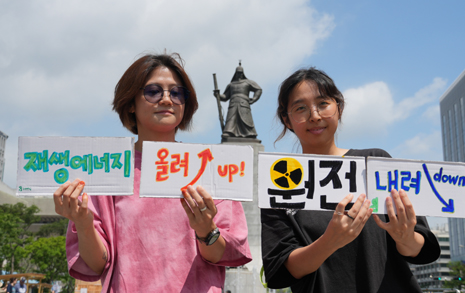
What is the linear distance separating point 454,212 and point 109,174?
5.10 feet

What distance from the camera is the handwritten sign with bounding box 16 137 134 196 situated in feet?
6.34

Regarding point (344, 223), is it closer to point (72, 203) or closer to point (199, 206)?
point (199, 206)

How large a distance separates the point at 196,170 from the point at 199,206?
0.58 ft

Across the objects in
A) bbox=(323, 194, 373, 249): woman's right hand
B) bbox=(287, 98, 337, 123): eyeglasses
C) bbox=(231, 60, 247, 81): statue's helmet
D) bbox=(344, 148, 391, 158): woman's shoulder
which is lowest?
bbox=(323, 194, 373, 249): woman's right hand

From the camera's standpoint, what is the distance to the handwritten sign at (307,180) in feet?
6.25

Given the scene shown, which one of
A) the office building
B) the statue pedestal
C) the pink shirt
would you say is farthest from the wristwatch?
the office building

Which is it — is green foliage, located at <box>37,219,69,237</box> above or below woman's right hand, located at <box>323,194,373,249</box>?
above

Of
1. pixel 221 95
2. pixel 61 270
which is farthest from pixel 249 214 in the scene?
pixel 61 270

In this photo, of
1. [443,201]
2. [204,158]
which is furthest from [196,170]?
[443,201]

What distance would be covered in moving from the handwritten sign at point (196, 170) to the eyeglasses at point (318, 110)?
36 centimetres

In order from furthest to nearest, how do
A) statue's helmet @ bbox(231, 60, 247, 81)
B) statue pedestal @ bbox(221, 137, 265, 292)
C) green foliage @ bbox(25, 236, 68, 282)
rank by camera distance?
green foliage @ bbox(25, 236, 68, 282) < statue's helmet @ bbox(231, 60, 247, 81) < statue pedestal @ bbox(221, 137, 265, 292)

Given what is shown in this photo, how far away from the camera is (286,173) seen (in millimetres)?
1922

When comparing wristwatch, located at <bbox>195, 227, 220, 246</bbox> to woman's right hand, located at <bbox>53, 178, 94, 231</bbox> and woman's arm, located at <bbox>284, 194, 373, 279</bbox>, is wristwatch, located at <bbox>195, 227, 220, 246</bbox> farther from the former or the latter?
woman's right hand, located at <bbox>53, 178, 94, 231</bbox>

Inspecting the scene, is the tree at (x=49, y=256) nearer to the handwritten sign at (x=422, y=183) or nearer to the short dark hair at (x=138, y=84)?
the short dark hair at (x=138, y=84)
